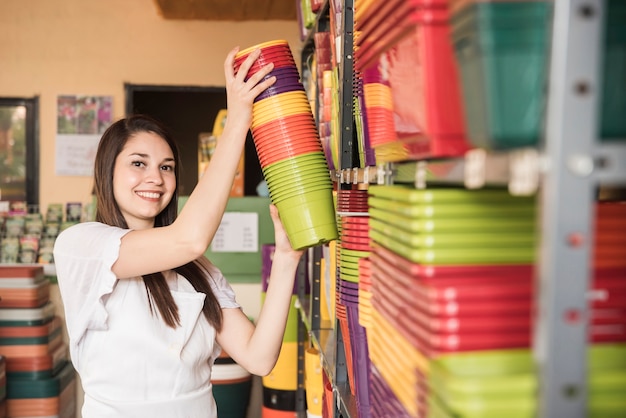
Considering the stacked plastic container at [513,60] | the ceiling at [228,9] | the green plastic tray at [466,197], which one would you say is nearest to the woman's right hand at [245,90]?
the green plastic tray at [466,197]

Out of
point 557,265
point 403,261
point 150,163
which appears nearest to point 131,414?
point 150,163

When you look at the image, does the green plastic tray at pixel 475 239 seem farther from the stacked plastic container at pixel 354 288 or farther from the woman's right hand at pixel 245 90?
the woman's right hand at pixel 245 90

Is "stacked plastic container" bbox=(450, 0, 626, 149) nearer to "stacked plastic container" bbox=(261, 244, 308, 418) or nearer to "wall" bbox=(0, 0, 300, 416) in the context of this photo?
"stacked plastic container" bbox=(261, 244, 308, 418)

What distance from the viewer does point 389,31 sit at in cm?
97

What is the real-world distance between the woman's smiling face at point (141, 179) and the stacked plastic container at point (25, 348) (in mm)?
2223

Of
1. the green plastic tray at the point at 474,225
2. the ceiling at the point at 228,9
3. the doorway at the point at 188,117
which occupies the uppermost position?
the ceiling at the point at 228,9

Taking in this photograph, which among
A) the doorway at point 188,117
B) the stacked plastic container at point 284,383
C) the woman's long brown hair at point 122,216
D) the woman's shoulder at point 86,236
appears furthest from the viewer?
the doorway at point 188,117

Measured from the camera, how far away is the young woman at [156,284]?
5.32 ft

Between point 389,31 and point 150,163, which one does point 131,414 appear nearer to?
point 150,163

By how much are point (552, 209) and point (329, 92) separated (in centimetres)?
163

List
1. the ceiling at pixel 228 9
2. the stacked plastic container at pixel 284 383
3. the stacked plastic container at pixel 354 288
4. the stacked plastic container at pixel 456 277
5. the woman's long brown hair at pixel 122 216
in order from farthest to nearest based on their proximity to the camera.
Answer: the ceiling at pixel 228 9, the stacked plastic container at pixel 284 383, the woman's long brown hair at pixel 122 216, the stacked plastic container at pixel 354 288, the stacked plastic container at pixel 456 277

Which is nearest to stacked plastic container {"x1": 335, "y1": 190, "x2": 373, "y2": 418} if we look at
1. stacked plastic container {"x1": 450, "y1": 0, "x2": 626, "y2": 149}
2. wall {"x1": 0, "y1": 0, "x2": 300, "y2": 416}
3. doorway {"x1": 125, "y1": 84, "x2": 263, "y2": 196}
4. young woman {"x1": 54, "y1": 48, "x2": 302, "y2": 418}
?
young woman {"x1": 54, "y1": 48, "x2": 302, "y2": 418}

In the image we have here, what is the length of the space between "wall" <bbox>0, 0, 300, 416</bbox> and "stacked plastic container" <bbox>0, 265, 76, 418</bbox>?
1.95m

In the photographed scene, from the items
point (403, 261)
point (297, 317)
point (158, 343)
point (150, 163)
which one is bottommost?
point (297, 317)
